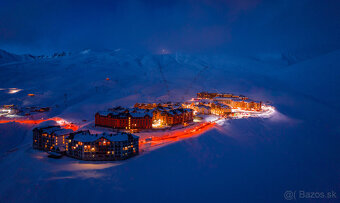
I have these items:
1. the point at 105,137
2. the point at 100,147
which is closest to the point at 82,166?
the point at 100,147

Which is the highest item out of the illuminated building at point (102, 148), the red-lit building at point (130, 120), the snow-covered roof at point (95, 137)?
the red-lit building at point (130, 120)

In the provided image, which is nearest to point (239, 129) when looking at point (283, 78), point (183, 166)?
point (183, 166)

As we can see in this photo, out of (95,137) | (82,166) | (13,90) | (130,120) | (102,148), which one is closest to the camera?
(82,166)

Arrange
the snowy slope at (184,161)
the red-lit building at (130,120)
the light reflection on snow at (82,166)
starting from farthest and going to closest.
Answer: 1. the red-lit building at (130,120)
2. the light reflection on snow at (82,166)
3. the snowy slope at (184,161)

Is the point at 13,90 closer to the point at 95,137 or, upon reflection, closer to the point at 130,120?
the point at 130,120

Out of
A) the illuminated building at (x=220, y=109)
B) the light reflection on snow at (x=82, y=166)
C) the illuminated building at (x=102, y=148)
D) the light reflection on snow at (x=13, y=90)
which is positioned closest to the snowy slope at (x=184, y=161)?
the light reflection on snow at (x=82, y=166)

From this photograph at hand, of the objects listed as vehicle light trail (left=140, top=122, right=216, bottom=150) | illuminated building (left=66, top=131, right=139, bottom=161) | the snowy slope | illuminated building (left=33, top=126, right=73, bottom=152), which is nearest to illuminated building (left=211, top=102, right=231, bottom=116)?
the snowy slope

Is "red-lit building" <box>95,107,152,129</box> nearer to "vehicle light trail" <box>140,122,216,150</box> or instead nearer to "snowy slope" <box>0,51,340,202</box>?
"vehicle light trail" <box>140,122,216,150</box>

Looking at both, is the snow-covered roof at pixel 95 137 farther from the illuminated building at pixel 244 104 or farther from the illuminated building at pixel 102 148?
the illuminated building at pixel 244 104

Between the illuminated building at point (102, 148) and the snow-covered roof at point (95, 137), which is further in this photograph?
the snow-covered roof at point (95, 137)
